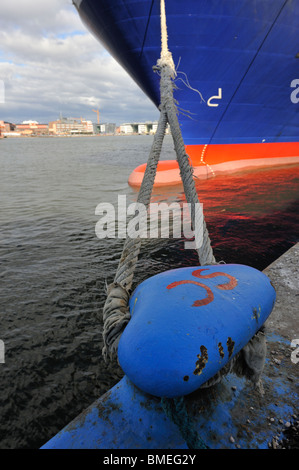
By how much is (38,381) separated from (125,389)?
1478mm

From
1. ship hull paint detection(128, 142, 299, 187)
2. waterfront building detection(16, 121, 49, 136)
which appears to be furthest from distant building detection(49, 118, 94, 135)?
ship hull paint detection(128, 142, 299, 187)

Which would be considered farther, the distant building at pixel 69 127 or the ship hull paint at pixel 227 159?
the distant building at pixel 69 127

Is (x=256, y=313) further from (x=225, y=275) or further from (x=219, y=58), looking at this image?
(x=219, y=58)

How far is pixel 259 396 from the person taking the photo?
75.4 inches

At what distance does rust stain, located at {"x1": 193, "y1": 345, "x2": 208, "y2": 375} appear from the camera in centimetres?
124

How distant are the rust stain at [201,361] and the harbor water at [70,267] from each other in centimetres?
198

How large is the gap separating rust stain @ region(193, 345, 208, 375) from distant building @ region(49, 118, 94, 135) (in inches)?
6855

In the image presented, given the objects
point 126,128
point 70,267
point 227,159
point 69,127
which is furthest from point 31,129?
point 70,267

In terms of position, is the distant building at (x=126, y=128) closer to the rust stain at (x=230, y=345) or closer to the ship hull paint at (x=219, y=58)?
the ship hull paint at (x=219, y=58)

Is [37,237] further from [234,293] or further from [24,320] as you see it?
[234,293]

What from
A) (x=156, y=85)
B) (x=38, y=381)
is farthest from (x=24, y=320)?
(x=156, y=85)

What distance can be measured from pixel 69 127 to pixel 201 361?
596ft

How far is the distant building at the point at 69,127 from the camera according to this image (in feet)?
513

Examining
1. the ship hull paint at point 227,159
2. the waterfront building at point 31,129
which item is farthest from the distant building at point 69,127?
the ship hull paint at point 227,159
